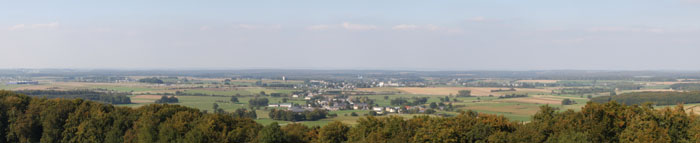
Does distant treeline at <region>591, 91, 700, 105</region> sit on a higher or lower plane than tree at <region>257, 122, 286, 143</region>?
lower

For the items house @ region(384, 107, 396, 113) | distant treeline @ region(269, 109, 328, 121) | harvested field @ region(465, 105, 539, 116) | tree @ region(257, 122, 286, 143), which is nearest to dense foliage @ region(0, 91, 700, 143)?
tree @ region(257, 122, 286, 143)

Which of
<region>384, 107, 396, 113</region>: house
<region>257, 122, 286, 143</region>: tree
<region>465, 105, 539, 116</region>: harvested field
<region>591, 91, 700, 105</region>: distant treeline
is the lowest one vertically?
<region>384, 107, 396, 113</region>: house

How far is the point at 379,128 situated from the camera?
110 feet

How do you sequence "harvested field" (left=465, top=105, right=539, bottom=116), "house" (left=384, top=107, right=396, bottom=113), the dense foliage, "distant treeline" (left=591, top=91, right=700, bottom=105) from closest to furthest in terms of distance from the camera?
1. the dense foliage
2. "distant treeline" (left=591, top=91, right=700, bottom=105)
3. "harvested field" (left=465, top=105, right=539, bottom=116)
4. "house" (left=384, top=107, right=396, bottom=113)

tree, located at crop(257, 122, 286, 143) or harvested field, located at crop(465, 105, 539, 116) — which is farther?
harvested field, located at crop(465, 105, 539, 116)

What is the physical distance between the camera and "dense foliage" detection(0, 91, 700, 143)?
3052 centimetres

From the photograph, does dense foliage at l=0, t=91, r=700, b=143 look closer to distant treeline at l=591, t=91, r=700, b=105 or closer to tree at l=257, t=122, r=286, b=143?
tree at l=257, t=122, r=286, b=143

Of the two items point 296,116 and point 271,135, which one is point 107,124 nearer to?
point 271,135

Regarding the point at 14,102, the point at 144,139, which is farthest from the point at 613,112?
the point at 14,102

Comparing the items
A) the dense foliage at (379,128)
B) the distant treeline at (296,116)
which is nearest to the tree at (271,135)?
the dense foliage at (379,128)

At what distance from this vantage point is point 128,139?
112ft

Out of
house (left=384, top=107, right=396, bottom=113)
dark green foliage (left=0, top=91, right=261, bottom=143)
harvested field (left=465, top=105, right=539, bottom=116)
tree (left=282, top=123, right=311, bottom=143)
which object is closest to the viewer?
dark green foliage (left=0, top=91, right=261, bottom=143)

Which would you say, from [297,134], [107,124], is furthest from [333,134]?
[107,124]

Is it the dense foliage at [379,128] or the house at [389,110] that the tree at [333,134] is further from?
the house at [389,110]
